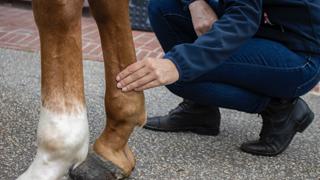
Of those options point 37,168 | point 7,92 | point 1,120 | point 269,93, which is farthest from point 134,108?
point 7,92

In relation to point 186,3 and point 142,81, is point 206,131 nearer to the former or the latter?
point 186,3

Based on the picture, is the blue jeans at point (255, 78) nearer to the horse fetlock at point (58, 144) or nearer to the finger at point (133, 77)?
the finger at point (133, 77)

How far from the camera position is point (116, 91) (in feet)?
5.07

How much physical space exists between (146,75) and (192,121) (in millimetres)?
744

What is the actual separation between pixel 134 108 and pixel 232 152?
2.01 feet

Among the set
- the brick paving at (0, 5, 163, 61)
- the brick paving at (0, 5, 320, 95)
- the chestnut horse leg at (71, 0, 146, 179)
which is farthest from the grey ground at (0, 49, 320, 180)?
the brick paving at (0, 5, 163, 61)

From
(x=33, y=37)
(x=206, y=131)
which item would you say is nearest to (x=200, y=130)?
(x=206, y=131)

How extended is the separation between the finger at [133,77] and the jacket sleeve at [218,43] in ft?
0.36

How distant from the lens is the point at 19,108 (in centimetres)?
233

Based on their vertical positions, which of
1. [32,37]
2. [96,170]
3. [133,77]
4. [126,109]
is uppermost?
[133,77]

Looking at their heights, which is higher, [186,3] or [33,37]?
[186,3]

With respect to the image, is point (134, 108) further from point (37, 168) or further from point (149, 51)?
point (149, 51)

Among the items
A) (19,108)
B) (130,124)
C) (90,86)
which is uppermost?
(130,124)

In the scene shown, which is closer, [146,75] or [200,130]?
[146,75]
